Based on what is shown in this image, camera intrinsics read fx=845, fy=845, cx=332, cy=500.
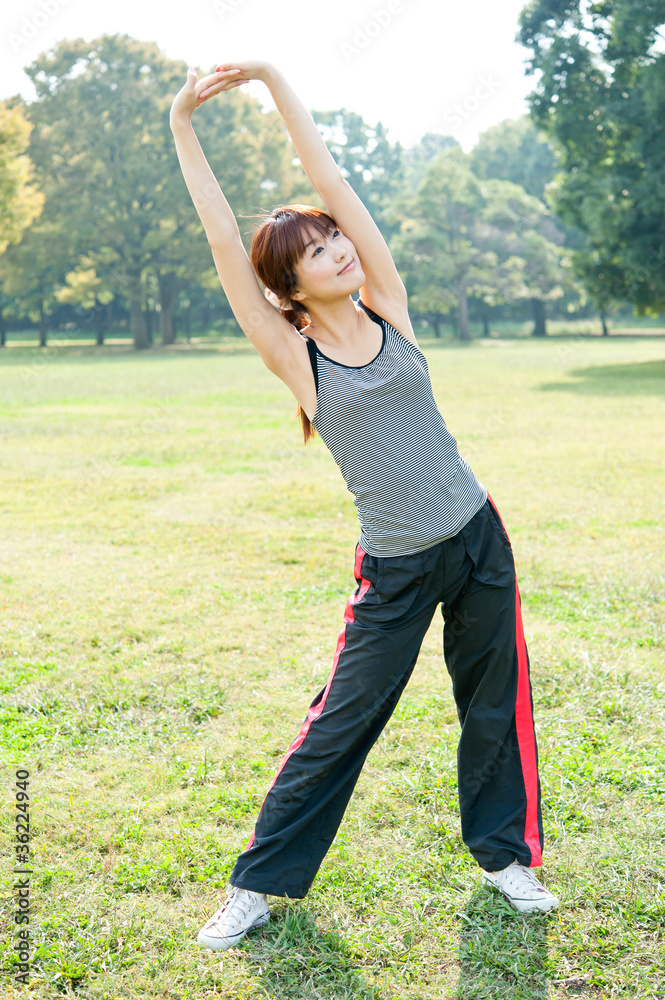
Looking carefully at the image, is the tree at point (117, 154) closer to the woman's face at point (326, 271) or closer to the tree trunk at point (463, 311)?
the tree trunk at point (463, 311)

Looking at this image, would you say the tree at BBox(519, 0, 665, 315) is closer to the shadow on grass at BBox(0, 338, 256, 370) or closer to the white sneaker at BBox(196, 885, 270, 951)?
the shadow on grass at BBox(0, 338, 256, 370)

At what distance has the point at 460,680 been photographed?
2.45 m

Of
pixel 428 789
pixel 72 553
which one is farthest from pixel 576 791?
pixel 72 553

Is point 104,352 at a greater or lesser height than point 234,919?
greater

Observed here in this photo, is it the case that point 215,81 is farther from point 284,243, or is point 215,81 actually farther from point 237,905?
point 237,905

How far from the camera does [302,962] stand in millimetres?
2260

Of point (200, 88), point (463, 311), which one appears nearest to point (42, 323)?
point (463, 311)

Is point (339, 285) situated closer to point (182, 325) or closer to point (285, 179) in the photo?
point (285, 179)

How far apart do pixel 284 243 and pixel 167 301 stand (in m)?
42.2

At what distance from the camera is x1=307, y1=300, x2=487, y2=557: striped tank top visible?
7.26 ft

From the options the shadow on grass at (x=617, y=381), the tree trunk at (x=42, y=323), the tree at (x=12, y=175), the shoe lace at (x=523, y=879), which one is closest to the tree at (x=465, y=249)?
the tree trunk at (x=42, y=323)

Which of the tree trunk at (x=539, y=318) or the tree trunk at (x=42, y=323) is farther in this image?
the tree trunk at (x=539, y=318)

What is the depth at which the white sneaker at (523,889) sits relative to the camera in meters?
2.41

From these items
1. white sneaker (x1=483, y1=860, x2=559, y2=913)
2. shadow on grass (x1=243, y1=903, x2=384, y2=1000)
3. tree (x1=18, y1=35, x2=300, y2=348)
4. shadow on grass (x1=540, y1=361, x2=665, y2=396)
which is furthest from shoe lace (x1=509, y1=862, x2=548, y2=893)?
tree (x1=18, y1=35, x2=300, y2=348)
